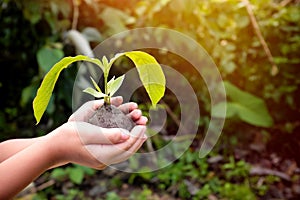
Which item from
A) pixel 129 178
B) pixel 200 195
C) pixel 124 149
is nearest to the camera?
pixel 124 149

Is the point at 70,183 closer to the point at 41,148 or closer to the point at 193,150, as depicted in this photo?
the point at 193,150

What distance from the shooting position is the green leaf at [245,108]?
2505mm

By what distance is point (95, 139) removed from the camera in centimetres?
73

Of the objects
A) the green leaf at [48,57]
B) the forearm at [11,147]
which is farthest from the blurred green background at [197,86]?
the forearm at [11,147]

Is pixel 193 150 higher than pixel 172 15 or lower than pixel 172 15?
lower

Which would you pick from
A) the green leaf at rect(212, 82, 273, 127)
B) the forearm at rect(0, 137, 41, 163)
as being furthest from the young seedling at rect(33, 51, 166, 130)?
the green leaf at rect(212, 82, 273, 127)

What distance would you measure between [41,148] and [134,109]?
164 millimetres

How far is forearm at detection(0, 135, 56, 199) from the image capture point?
0.77m

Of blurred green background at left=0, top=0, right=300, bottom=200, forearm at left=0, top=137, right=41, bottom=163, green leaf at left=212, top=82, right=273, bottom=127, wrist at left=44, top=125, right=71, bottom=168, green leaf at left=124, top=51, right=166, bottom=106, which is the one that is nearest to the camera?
green leaf at left=124, top=51, right=166, bottom=106

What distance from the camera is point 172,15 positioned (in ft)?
8.29

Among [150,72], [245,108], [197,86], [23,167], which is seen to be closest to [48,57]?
[197,86]

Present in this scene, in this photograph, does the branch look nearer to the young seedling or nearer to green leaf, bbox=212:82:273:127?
green leaf, bbox=212:82:273:127

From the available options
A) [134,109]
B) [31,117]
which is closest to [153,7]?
[31,117]

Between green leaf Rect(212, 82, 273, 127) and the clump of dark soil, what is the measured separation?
5.86 feet
